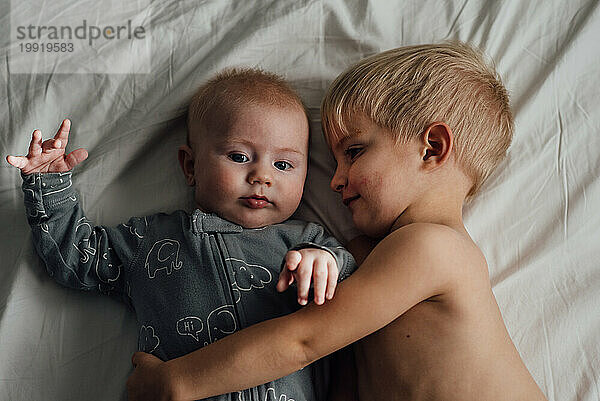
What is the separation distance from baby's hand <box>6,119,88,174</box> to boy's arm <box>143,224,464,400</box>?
0.42 meters

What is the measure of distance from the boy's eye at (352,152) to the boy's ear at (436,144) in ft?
0.37

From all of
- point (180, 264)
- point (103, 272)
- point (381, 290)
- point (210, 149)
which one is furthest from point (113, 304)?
point (381, 290)

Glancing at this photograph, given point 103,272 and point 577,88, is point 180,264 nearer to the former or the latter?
point 103,272

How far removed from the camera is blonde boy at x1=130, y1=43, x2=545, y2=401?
983 mm

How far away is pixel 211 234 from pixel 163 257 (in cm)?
9

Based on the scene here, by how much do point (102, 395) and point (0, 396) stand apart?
0.17 m

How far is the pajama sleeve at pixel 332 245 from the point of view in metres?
1.04

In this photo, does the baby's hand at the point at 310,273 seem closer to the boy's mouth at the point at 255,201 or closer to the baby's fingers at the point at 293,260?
the baby's fingers at the point at 293,260

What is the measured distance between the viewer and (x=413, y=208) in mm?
1113

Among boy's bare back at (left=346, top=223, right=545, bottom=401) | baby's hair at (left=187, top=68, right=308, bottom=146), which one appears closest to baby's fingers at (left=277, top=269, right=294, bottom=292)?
boy's bare back at (left=346, top=223, right=545, bottom=401)

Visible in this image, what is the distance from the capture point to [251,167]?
1159 millimetres

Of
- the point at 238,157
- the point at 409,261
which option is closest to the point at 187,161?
the point at 238,157

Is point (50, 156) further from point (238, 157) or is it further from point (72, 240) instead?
point (238, 157)

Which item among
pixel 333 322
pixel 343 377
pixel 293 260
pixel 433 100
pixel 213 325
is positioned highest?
pixel 433 100
